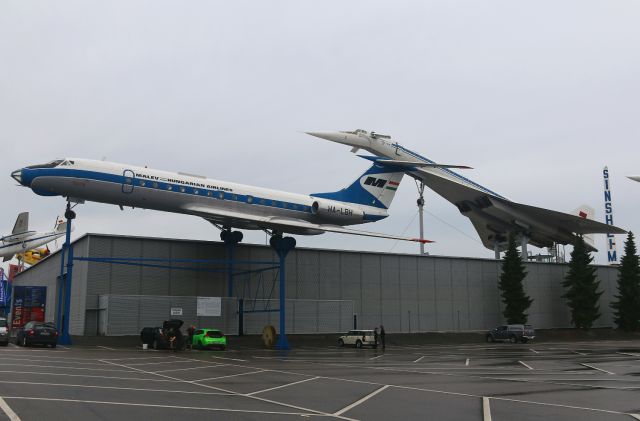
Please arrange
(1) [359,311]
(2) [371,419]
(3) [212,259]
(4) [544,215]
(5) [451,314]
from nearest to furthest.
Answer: (2) [371,419] < (3) [212,259] < (1) [359,311] < (5) [451,314] < (4) [544,215]

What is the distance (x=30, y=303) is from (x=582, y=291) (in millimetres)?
51088

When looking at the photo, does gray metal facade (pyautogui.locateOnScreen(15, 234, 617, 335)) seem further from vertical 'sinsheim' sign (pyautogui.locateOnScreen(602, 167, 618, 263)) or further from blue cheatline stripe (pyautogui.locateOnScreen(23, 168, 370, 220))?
vertical 'sinsheim' sign (pyautogui.locateOnScreen(602, 167, 618, 263))

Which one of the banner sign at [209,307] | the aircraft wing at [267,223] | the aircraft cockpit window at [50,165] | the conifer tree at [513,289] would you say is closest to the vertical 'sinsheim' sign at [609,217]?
the conifer tree at [513,289]

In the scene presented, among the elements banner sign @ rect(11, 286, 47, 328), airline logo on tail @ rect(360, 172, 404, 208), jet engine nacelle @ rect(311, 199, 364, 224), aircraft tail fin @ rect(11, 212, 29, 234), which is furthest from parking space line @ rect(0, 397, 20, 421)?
aircraft tail fin @ rect(11, 212, 29, 234)

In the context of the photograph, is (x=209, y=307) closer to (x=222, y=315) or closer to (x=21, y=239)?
(x=222, y=315)

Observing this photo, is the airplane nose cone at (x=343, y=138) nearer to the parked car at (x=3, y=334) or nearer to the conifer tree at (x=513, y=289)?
the conifer tree at (x=513, y=289)

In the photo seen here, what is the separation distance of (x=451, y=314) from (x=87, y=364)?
40695mm

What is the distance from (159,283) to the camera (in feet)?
147

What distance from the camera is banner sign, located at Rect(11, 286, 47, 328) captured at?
49.6 metres

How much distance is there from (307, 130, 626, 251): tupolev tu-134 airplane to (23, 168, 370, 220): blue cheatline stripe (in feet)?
70.3

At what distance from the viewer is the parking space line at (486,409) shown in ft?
40.3

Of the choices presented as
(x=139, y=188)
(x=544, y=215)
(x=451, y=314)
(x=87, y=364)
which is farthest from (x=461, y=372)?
(x=544, y=215)

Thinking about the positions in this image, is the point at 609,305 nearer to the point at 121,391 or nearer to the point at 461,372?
the point at 461,372

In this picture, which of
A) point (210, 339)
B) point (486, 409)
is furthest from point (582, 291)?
point (486, 409)
